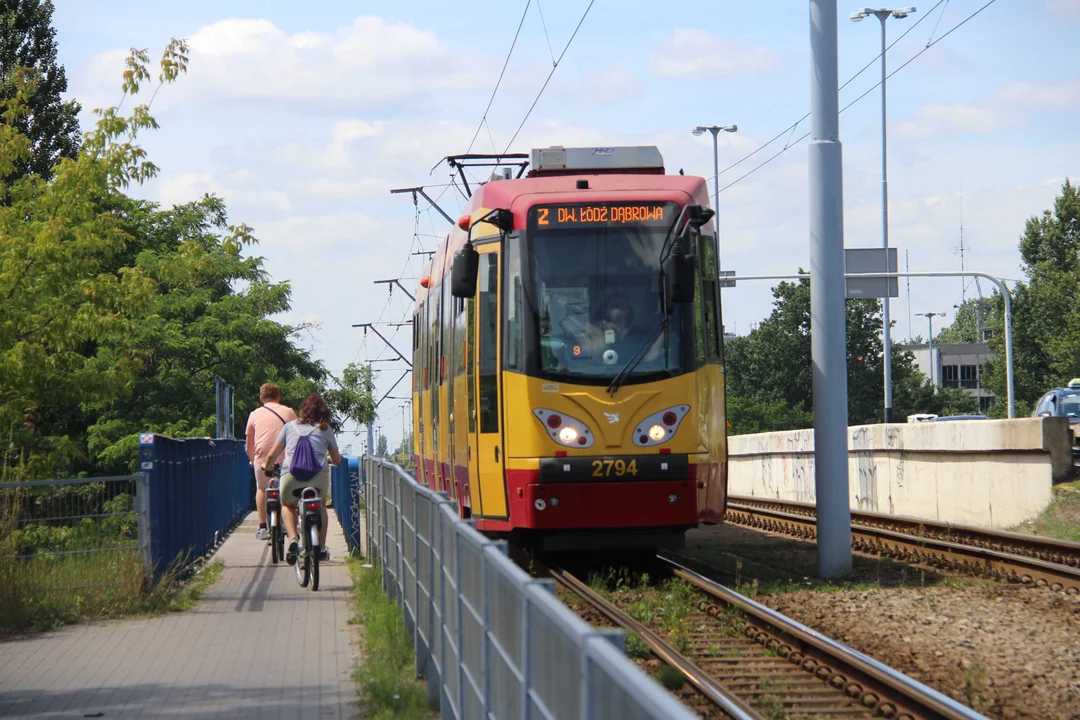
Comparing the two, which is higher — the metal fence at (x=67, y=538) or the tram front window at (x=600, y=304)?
the tram front window at (x=600, y=304)

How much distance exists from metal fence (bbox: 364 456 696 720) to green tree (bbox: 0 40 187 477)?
7543 mm

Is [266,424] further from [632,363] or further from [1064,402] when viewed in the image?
[1064,402]

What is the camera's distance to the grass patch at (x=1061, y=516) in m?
17.0

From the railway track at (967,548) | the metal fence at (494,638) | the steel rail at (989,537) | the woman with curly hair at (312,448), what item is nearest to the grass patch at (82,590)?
the woman with curly hair at (312,448)

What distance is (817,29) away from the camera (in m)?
13.2

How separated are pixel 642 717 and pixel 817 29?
11.6m

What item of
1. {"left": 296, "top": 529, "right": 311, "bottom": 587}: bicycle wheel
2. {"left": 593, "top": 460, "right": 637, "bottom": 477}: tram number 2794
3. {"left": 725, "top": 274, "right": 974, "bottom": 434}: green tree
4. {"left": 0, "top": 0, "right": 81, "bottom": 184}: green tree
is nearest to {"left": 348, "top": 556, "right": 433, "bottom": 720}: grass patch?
{"left": 296, "top": 529, "right": 311, "bottom": 587}: bicycle wheel

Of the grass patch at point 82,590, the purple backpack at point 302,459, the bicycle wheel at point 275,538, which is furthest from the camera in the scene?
the bicycle wheel at point 275,538

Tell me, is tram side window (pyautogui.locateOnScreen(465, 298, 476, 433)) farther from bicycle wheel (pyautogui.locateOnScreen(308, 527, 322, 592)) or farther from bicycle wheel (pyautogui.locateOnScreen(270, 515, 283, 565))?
bicycle wheel (pyautogui.locateOnScreen(270, 515, 283, 565))

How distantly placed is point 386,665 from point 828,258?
6563mm

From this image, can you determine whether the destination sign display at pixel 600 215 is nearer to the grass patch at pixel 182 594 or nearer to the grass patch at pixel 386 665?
the grass patch at pixel 386 665

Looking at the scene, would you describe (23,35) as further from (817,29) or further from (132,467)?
(817,29)

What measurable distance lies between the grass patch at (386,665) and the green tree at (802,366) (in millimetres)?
70958

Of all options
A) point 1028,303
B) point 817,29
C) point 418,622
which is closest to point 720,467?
point 817,29
